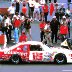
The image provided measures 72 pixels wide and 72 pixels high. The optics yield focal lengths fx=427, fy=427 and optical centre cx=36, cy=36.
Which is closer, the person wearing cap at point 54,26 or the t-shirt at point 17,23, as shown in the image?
the person wearing cap at point 54,26

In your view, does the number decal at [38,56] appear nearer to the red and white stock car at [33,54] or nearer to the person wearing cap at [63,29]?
the red and white stock car at [33,54]

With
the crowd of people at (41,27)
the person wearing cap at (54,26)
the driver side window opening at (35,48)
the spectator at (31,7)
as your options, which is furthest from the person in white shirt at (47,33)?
the spectator at (31,7)

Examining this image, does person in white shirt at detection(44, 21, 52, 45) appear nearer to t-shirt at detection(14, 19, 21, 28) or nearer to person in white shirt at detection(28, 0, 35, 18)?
t-shirt at detection(14, 19, 21, 28)

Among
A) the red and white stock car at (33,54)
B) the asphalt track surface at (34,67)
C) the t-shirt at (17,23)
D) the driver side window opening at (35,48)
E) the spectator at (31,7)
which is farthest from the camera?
the spectator at (31,7)

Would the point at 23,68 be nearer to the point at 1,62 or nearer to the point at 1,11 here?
the point at 1,62

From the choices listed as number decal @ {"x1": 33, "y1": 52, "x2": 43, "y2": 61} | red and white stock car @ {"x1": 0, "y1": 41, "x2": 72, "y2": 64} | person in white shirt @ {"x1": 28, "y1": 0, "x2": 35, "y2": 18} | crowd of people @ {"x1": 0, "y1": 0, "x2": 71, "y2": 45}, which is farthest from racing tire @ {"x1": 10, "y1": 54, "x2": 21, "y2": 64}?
person in white shirt @ {"x1": 28, "y1": 0, "x2": 35, "y2": 18}

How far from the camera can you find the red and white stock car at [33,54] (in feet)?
71.6

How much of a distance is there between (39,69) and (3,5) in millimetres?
13936

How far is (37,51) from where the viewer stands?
21922mm

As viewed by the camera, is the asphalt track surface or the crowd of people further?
the crowd of people

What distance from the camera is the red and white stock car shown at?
21.8 meters

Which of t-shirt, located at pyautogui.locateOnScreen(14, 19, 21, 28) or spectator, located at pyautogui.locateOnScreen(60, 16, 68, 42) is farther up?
t-shirt, located at pyautogui.locateOnScreen(14, 19, 21, 28)

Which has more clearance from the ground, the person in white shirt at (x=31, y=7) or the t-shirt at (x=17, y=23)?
the person in white shirt at (x=31, y=7)

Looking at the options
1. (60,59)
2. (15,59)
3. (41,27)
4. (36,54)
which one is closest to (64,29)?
(41,27)
